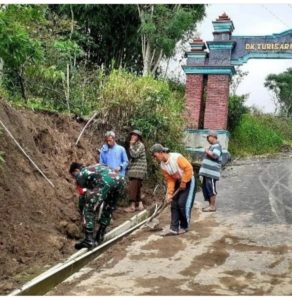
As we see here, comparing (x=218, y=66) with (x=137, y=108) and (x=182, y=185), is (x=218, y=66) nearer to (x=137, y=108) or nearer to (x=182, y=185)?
(x=137, y=108)

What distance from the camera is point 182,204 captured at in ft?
26.0

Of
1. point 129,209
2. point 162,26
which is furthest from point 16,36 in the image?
point 162,26

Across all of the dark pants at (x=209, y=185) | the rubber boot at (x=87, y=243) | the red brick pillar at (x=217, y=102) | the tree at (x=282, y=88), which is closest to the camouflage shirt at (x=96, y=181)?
the rubber boot at (x=87, y=243)

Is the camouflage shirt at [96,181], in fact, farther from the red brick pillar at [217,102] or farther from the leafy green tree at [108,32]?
the leafy green tree at [108,32]

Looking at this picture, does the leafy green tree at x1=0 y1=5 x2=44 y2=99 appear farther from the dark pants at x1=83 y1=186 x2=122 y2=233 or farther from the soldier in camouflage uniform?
the dark pants at x1=83 y1=186 x2=122 y2=233

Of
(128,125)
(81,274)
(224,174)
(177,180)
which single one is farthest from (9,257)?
(224,174)

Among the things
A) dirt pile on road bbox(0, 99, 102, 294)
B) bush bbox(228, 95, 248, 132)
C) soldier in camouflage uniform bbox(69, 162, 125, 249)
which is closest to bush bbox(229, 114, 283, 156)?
bush bbox(228, 95, 248, 132)

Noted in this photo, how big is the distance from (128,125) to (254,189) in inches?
145

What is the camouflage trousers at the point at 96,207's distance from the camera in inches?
278

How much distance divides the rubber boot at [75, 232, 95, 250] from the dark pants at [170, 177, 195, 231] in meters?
1.52

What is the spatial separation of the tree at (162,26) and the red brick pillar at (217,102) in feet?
10.2

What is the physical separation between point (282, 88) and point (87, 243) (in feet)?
116

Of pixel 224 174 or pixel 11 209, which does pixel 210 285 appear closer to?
pixel 11 209

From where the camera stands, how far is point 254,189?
12.9 meters
